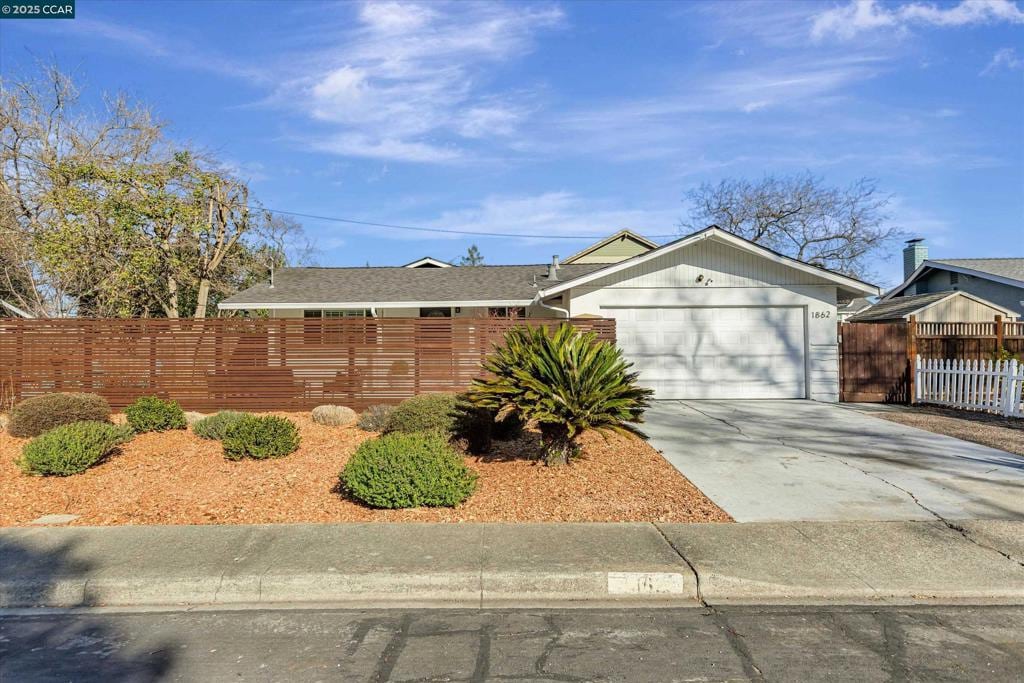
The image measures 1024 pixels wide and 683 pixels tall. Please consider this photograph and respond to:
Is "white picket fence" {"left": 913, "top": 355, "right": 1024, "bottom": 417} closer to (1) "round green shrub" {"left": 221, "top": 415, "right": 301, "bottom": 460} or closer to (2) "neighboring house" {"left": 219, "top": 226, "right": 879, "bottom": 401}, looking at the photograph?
(2) "neighboring house" {"left": 219, "top": 226, "right": 879, "bottom": 401}

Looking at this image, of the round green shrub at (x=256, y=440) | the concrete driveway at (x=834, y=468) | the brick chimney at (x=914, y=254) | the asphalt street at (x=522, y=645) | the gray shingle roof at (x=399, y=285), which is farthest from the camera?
the brick chimney at (x=914, y=254)

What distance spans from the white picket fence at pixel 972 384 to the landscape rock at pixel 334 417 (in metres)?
12.1

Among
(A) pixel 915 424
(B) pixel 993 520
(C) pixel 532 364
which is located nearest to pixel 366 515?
(C) pixel 532 364

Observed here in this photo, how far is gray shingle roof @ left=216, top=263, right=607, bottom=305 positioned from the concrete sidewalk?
1567 centimetres

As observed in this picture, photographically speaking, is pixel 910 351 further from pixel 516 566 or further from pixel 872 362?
pixel 516 566

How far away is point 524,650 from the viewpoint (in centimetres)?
388

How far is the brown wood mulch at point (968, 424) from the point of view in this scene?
9.88 metres

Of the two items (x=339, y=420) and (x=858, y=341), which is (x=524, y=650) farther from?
(x=858, y=341)

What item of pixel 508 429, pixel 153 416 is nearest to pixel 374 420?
pixel 508 429

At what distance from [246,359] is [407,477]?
7.54m

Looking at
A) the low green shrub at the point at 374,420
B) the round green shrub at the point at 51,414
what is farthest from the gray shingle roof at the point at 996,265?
the round green shrub at the point at 51,414

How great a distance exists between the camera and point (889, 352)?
15.2 meters

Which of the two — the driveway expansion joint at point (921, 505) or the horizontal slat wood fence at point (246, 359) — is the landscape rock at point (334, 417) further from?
the driveway expansion joint at point (921, 505)

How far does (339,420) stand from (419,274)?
13757mm
